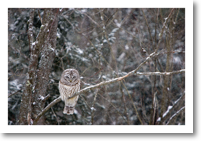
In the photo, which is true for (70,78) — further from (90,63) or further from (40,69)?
(90,63)

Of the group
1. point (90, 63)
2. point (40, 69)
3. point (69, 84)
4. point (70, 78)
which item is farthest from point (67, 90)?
point (90, 63)

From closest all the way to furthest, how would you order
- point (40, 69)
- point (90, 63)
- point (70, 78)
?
point (70, 78), point (40, 69), point (90, 63)

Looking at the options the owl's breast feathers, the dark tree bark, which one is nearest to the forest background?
the dark tree bark

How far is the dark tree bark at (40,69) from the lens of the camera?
4.25 meters

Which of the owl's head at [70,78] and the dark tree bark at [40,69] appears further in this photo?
the owl's head at [70,78]

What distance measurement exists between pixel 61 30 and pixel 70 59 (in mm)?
885

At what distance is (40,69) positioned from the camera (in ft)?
16.2

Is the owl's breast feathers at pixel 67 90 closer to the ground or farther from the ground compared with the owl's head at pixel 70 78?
closer to the ground

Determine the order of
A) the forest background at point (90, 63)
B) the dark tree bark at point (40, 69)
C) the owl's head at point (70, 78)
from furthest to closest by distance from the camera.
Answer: the forest background at point (90, 63) → the owl's head at point (70, 78) → the dark tree bark at point (40, 69)

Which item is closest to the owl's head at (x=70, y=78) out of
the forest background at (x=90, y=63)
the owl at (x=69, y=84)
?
the owl at (x=69, y=84)

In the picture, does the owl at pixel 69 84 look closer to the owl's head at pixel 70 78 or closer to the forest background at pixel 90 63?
the owl's head at pixel 70 78

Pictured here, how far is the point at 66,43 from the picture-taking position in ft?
19.7
